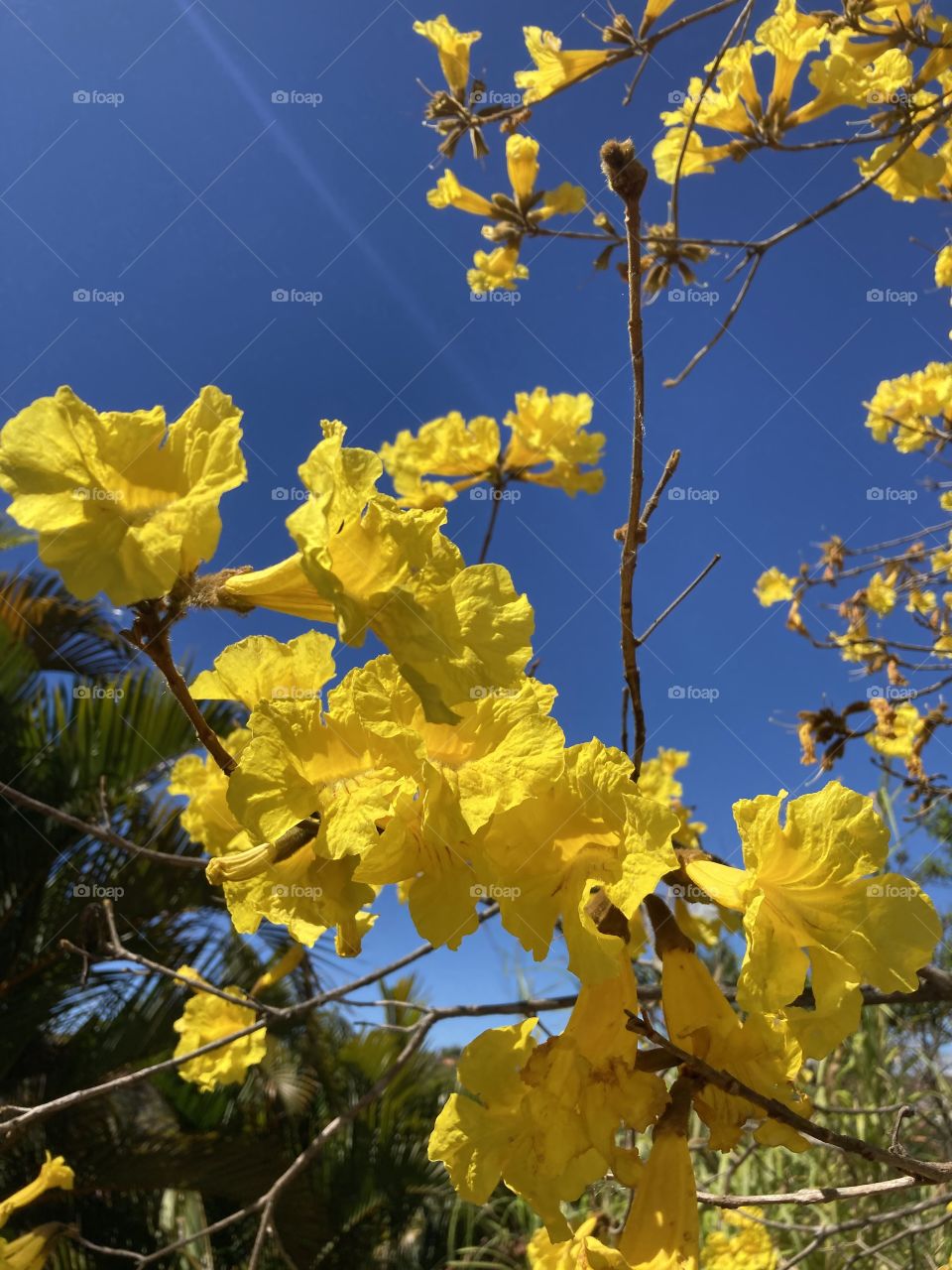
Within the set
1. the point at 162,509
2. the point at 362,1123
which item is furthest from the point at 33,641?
the point at 162,509

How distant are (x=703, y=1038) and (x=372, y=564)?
742mm

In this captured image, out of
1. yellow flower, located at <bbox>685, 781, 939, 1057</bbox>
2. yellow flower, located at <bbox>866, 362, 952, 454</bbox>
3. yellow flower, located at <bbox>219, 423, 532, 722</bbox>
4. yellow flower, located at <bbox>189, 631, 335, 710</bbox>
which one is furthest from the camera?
yellow flower, located at <bbox>866, 362, 952, 454</bbox>

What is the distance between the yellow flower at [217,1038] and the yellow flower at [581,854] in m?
1.41

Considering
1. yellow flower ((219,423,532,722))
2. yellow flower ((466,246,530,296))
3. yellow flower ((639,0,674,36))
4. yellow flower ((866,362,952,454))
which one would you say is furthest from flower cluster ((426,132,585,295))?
yellow flower ((219,423,532,722))

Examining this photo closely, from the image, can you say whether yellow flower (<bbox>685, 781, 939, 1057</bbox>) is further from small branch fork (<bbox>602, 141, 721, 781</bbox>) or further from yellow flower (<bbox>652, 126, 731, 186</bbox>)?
yellow flower (<bbox>652, 126, 731, 186</bbox>)

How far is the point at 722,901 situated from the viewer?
102 centimetres

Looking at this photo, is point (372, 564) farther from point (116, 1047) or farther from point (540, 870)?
point (116, 1047)

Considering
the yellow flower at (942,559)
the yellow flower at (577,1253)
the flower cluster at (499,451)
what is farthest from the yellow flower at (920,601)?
the yellow flower at (577,1253)

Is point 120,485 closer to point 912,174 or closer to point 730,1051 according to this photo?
point 730,1051

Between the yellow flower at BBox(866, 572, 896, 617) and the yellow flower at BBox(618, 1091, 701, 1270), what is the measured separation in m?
4.79

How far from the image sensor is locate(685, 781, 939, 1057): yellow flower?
96 centimetres

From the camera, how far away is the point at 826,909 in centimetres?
101
